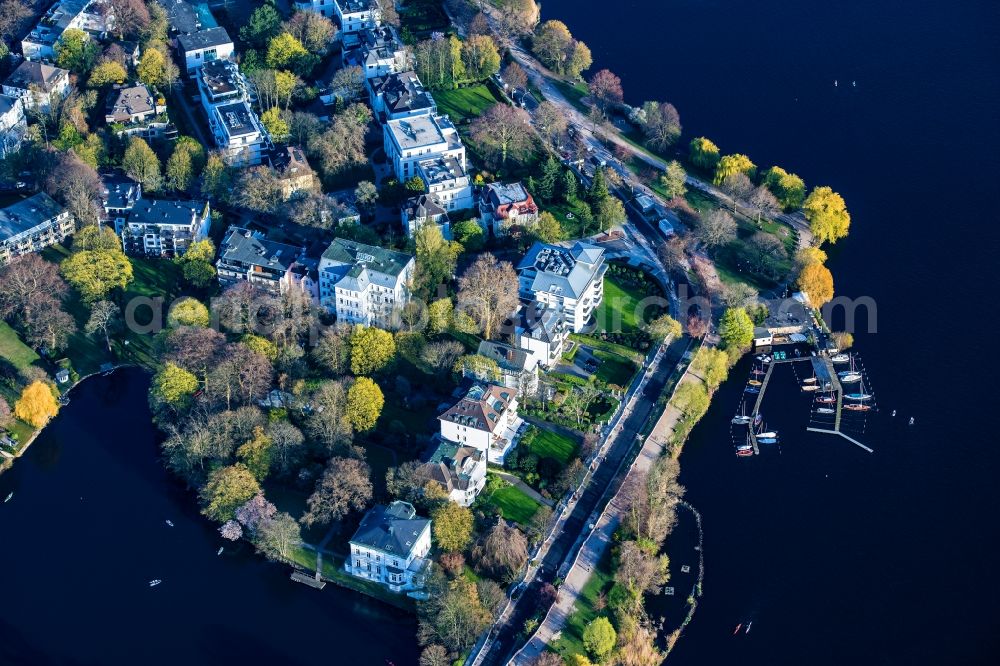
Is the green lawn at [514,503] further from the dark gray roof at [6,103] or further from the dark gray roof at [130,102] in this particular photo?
the dark gray roof at [6,103]

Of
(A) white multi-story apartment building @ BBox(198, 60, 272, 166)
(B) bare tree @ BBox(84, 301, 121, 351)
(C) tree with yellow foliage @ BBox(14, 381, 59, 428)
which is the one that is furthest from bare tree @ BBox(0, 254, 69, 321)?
(A) white multi-story apartment building @ BBox(198, 60, 272, 166)

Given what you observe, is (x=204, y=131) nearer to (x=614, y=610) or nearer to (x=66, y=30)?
(x=66, y=30)

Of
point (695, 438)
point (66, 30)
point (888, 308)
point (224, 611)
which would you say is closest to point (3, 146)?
point (66, 30)

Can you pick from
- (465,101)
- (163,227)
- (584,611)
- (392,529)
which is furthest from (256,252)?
(584,611)

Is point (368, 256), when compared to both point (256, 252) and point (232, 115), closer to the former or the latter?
point (256, 252)

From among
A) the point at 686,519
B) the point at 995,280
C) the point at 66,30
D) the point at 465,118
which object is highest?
the point at 995,280
